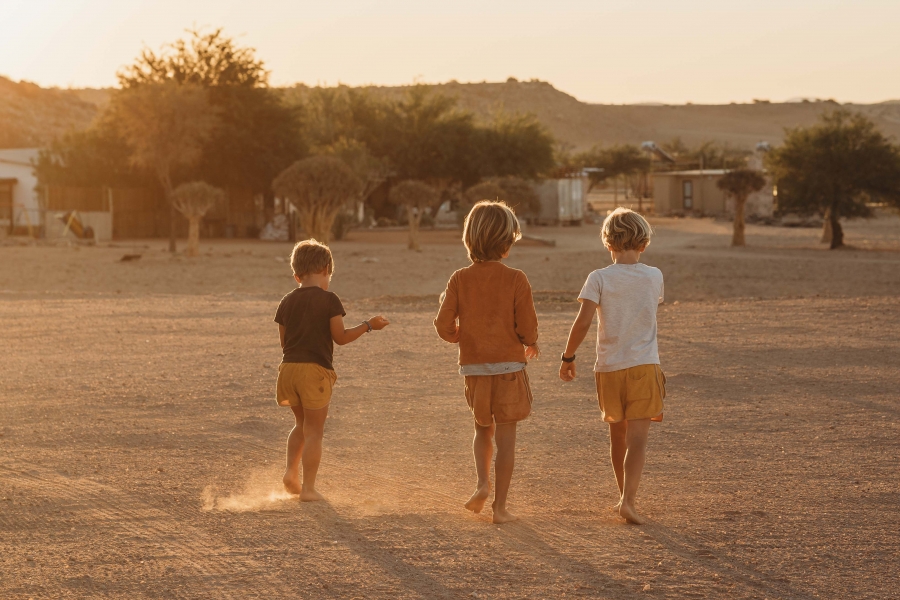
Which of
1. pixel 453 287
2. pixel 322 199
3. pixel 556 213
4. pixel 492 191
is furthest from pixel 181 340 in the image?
pixel 556 213

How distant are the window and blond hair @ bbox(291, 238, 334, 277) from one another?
56.8 m

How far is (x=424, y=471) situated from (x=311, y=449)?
939mm

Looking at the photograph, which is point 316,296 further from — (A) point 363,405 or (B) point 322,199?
(B) point 322,199

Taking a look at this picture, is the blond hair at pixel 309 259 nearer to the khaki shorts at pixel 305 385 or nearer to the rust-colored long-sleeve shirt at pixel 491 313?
the khaki shorts at pixel 305 385

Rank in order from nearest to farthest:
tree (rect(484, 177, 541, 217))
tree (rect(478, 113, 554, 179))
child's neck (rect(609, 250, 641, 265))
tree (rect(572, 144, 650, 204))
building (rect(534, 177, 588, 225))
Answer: child's neck (rect(609, 250, 641, 265))
tree (rect(484, 177, 541, 217))
tree (rect(478, 113, 554, 179))
building (rect(534, 177, 588, 225))
tree (rect(572, 144, 650, 204))

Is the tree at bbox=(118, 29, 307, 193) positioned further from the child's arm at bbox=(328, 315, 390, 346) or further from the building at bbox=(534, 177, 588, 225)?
the child's arm at bbox=(328, 315, 390, 346)

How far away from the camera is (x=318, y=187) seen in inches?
1153

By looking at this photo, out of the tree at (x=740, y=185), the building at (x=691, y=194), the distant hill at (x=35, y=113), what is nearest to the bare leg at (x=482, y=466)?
the tree at (x=740, y=185)

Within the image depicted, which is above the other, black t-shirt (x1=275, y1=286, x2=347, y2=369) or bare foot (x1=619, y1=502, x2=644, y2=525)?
black t-shirt (x1=275, y1=286, x2=347, y2=369)

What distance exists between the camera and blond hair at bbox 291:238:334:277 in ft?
17.9

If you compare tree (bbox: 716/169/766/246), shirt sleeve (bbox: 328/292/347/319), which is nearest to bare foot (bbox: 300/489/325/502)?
shirt sleeve (bbox: 328/292/347/319)

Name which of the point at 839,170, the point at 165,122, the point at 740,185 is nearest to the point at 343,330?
the point at 165,122

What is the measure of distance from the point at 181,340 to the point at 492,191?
79.6 ft

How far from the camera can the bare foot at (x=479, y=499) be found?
5.08 metres
